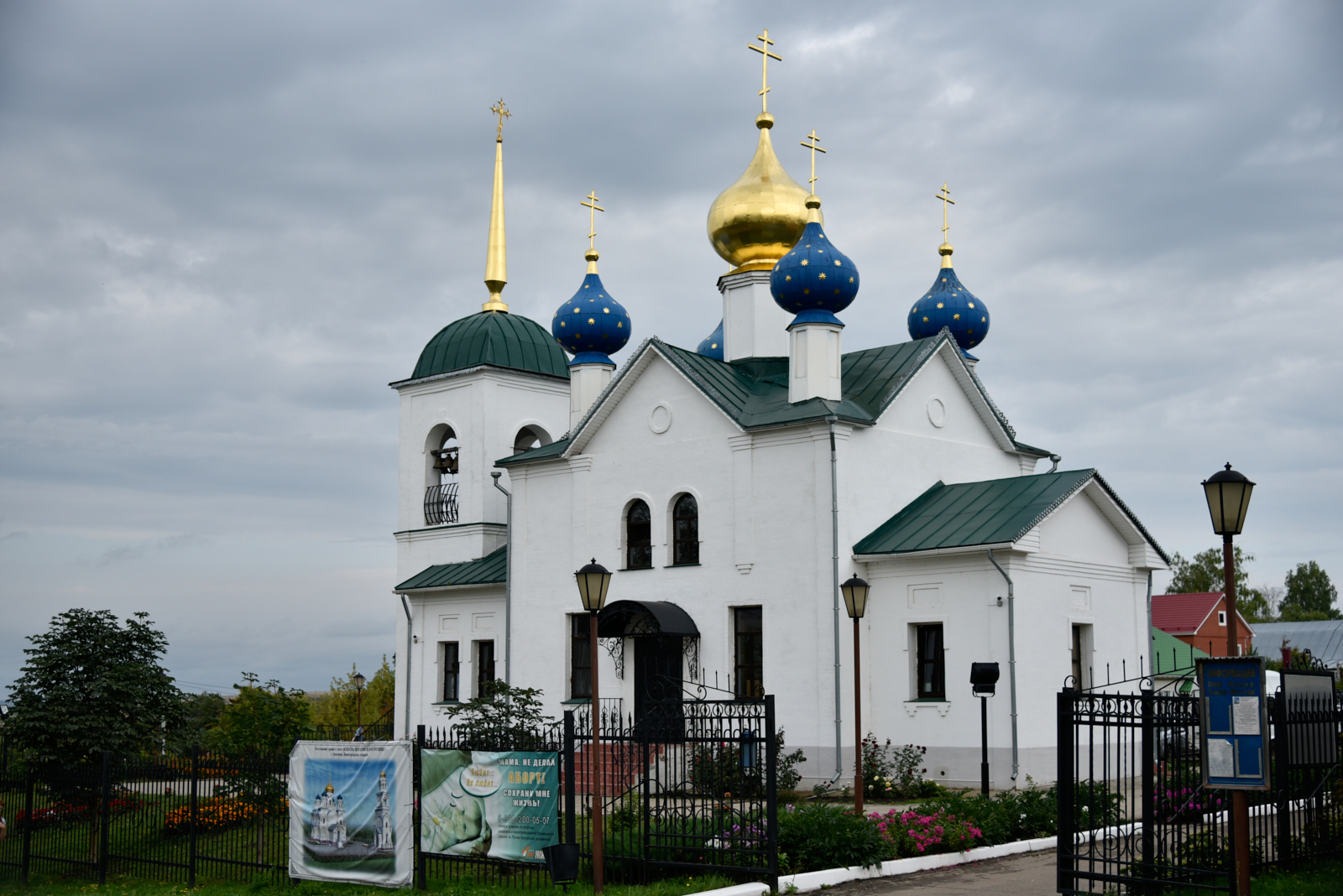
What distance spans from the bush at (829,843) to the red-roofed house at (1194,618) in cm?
4335

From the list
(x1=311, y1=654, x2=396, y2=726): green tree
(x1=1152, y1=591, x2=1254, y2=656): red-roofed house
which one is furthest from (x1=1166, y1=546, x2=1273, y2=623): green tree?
(x1=311, y1=654, x2=396, y2=726): green tree

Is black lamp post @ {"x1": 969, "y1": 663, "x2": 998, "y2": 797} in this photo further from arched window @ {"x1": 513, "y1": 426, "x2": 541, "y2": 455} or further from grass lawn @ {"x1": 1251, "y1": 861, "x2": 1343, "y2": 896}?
arched window @ {"x1": 513, "y1": 426, "x2": 541, "y2": 455}

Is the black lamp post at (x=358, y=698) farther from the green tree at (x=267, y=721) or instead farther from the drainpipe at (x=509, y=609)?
the green tree at (x=267, y=721)

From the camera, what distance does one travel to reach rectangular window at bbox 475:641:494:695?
85.0ft

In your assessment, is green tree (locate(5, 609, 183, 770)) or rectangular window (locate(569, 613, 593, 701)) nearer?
green tree (locate(5, 609, 183, 770))

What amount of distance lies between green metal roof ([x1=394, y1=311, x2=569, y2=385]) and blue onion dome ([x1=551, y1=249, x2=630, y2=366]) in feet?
9.94

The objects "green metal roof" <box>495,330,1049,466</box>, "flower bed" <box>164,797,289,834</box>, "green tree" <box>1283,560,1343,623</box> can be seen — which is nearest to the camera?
"flower bed" <box>164,797,289,834</box>

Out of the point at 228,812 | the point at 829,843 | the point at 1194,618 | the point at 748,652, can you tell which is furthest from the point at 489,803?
the point at 1194,618

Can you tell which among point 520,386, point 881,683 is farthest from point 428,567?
point 881,683

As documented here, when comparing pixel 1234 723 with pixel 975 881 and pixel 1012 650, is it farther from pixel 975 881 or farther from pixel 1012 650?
pixel 1012 650

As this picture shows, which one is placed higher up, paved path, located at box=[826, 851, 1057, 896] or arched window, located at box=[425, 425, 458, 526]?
arched window, located at box=[425, 425, 458, 526]

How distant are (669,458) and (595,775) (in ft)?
36.7

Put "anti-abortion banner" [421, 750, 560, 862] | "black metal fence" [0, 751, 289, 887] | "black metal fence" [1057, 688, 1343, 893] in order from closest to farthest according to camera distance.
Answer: "black metal fence" [1057, 688, 1343, 893] < "anti-abortion banner" [421, 750, 560, 862] < "black metal fence" [0, 751, 289, 887]

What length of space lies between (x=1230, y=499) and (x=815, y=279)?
11.8 m
